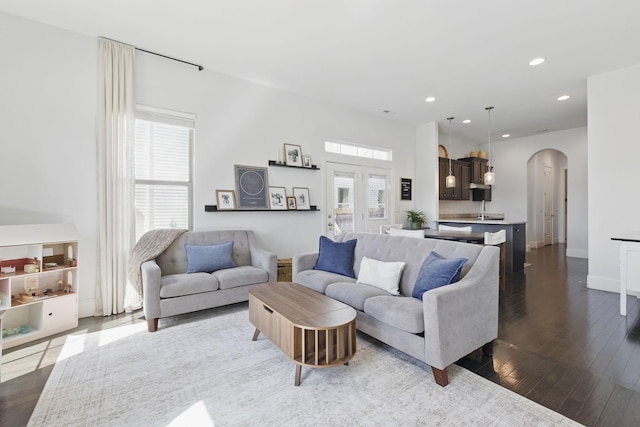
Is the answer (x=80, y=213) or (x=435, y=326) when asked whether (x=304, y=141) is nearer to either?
(x=80, y=213)

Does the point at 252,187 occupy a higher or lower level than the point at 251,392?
higher

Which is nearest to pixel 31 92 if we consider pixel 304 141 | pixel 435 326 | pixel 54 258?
pixel 54 258

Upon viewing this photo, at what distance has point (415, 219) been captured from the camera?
6.46 meters

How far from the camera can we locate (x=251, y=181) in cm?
454

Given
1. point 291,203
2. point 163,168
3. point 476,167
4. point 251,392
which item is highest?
point 476,167

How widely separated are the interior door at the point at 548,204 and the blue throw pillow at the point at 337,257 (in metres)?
7.98

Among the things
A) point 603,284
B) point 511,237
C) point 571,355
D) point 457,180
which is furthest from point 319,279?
point 457,180

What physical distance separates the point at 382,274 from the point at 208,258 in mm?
2062

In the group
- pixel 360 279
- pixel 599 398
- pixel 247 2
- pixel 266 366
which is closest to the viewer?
pixel 599 398

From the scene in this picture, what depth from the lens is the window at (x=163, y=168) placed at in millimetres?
3770

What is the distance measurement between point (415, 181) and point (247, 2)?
17.0 feet

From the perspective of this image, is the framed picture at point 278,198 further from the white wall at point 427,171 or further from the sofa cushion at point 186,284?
the white wall at point 427,171

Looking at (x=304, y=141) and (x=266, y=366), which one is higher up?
(x=304, y=141)

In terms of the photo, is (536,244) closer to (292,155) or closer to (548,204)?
(548,204)
